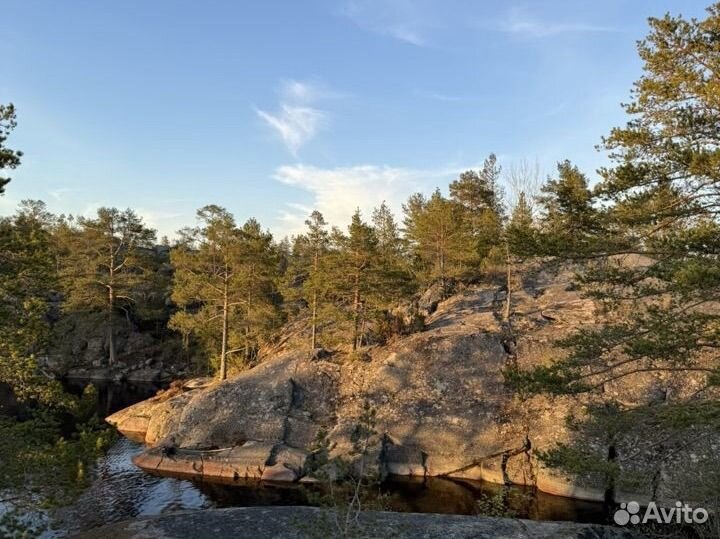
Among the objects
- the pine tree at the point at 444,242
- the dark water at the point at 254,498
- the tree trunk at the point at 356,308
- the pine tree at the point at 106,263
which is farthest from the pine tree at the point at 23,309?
the pine tree at the point at 106,263

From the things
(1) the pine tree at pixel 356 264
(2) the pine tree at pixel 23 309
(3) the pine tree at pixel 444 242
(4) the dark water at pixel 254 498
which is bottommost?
(4) the dark water at pixel 254 498

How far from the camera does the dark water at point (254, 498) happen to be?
56.6 ft

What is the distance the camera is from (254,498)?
1925cm

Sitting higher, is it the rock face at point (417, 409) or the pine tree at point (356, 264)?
the pine tree at point (356, 264)

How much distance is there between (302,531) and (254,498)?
9.13 m

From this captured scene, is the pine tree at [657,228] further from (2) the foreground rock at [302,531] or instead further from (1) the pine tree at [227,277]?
(1) the pine tree at [227,277]

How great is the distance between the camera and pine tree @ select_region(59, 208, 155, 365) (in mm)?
44969

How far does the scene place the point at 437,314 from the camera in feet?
104

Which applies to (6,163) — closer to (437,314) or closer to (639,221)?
(639,221)

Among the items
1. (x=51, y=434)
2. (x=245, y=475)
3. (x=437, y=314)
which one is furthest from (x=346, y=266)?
(x=51, y=434)

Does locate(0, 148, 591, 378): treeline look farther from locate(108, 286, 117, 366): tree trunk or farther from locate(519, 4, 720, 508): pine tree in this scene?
locate(519, 4, 720, 508): pine tree

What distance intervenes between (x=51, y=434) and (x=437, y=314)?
81.4 ft
